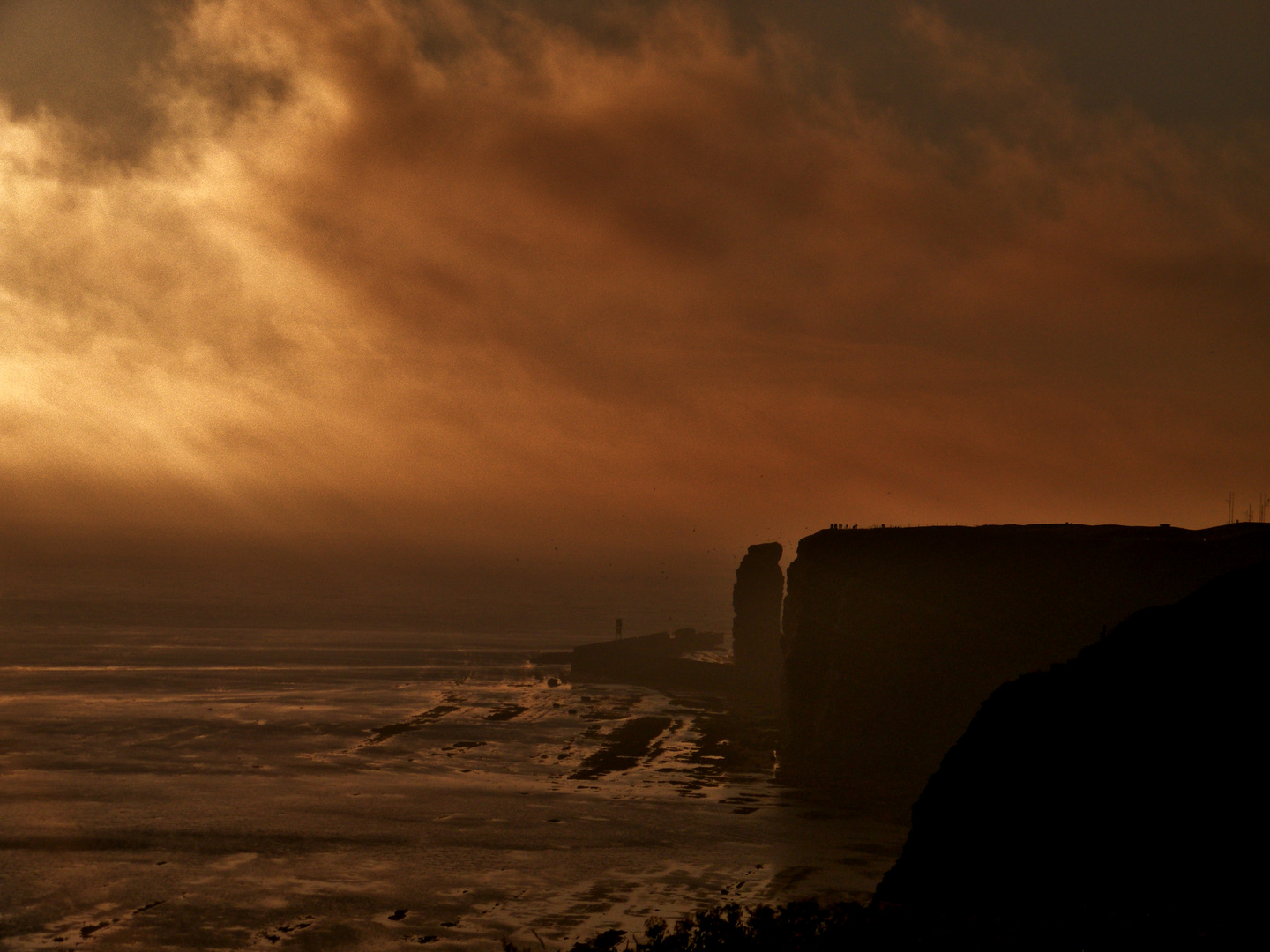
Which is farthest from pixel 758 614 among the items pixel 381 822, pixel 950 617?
pixel 381 822

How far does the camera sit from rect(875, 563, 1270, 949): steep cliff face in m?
16.7

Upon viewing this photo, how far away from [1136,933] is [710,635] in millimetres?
121066

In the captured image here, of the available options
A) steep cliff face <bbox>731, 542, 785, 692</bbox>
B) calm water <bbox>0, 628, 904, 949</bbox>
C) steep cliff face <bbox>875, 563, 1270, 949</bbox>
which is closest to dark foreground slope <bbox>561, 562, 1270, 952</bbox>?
steep cliff face <bbox>875, 563, 1270, 949</bbox>

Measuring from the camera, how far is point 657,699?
77.2m

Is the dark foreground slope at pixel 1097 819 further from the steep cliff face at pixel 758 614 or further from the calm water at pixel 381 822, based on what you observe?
the steep cliff face at pixel 758 614

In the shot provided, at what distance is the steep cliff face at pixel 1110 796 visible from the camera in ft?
54.7

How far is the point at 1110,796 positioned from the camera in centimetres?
2033

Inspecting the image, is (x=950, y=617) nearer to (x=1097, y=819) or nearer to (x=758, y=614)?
(x=1097, y=819)

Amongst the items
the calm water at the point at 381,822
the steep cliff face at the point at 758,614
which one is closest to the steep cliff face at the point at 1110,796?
the calm water at the point at 381,822

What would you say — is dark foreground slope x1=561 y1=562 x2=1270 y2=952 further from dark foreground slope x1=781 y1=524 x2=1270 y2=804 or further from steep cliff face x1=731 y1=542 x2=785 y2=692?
steep cliff face x1=731 y1=542 x2=785 y2=692

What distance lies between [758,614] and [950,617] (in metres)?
52.2

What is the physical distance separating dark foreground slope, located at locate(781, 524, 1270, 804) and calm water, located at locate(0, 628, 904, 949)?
18.9 feet

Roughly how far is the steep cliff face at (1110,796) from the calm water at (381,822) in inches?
278

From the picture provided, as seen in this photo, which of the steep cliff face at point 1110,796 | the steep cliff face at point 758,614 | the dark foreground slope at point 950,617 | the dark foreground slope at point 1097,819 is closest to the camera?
the dark foreground slope at point 1097,819
